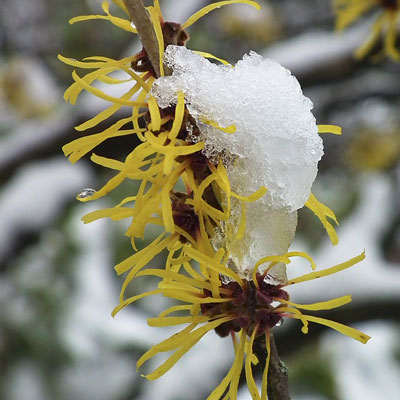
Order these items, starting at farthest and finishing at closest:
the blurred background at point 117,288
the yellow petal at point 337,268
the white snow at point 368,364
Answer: the white snow at point 368,364
the blurred background at point 117,288
the yellow petal at point 337,268

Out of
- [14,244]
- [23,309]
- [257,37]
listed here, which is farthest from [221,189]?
[257,37]

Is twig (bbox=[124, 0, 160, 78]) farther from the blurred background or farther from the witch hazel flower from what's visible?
the blurred background

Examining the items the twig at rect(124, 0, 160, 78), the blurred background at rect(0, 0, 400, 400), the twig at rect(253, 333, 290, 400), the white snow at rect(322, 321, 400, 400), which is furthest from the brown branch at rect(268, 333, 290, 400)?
the white snow at rect(322, 321, 400, 400)

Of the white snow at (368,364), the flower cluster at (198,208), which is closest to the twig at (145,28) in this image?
the flower cluster at (198,208)

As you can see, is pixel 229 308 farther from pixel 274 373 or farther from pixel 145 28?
pixel 145 28

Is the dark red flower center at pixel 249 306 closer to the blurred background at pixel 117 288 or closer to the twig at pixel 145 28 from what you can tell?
the twig at pixel 145 28

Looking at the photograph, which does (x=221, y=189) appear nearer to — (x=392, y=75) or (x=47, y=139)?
(x=47, y=139)

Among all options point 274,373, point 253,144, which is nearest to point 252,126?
point 253,144
